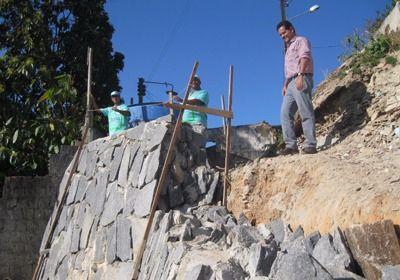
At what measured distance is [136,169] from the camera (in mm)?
5855

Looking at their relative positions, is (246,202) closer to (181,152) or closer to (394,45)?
(181,152)

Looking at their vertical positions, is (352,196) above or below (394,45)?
below

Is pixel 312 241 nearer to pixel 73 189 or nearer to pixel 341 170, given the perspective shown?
pixel 341 170

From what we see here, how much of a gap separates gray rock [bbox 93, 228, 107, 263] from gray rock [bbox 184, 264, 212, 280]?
2446 mm

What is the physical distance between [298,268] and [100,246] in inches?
134

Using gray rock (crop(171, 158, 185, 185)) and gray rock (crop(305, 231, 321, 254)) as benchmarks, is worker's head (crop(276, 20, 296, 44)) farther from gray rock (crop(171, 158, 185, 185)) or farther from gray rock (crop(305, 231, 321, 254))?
gray rock (crop(305, 231, 321, 254))

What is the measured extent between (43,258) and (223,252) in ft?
14.5

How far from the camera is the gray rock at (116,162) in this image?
634cm

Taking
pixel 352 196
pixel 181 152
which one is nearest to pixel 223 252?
pixel 352 196

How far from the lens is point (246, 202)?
5.25 metres

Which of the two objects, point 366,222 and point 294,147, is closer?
point 366,222

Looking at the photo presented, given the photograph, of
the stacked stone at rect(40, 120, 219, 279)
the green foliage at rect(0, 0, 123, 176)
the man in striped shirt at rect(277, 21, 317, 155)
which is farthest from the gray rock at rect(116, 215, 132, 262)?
the green foliage at rect(0, 0, 123, 176)

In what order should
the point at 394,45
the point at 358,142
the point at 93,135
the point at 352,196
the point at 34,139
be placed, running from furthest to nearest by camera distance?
the point at 34,139 → the point at 93,135 → the point at 394,45 → the point at 358,142 → the point at 352,196

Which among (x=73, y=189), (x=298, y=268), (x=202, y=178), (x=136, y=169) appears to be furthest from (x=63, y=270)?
(x=298, y=268)
